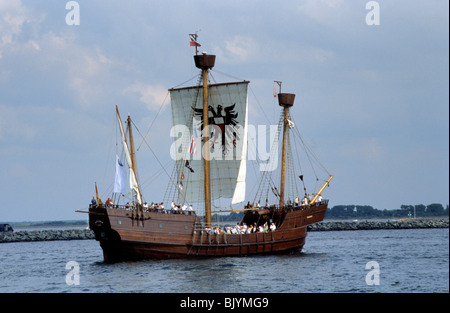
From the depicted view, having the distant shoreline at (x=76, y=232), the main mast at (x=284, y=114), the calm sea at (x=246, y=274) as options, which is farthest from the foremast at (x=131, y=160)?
the distant shoreline at (x=76, y=232)

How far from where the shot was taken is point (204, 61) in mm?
58781

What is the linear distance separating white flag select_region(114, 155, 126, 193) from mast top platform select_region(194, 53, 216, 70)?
36.5 ft

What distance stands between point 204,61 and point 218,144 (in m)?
6.99

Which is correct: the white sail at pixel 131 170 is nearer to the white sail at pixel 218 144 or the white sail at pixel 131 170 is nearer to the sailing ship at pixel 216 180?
the sailing ship at pixel 216 180

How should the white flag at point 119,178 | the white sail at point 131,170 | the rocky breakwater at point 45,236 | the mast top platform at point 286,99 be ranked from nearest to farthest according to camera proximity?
1. the white flag at point 119,178
2. the white sail at point 131,170
3. the mast top platform at point 286,99
4. the rocky breakwater at point 45,236

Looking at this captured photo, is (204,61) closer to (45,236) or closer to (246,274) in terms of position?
(246,274)

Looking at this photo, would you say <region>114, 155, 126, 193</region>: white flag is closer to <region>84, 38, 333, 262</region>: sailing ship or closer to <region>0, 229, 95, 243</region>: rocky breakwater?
<region>84, 38, 333, 262</region>: sailing ship

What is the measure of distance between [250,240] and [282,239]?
3.62m

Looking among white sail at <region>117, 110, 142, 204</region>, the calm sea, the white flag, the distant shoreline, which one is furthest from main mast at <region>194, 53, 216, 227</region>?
the distant shoreline

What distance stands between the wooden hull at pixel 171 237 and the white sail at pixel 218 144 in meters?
4.44

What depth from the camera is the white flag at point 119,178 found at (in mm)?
53400

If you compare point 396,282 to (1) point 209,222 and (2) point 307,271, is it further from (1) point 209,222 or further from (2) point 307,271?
(1) point 209,222

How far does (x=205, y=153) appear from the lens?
59531 millimetres

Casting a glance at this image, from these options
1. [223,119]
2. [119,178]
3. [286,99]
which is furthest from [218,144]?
[119,178]
